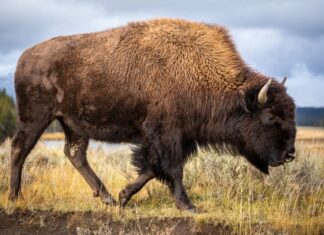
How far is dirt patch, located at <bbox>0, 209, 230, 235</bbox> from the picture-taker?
688cm

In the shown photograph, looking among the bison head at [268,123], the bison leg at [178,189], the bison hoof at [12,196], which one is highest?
the bison head at [268,123]

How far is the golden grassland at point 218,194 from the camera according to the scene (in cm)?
720

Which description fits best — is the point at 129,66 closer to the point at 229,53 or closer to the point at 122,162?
the point at 229,53

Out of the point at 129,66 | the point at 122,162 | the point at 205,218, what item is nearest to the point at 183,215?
the point at 205,218

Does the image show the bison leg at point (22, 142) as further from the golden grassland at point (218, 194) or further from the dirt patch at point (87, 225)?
the dirt patch at point (87, 225)

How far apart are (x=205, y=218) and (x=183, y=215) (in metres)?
0.32

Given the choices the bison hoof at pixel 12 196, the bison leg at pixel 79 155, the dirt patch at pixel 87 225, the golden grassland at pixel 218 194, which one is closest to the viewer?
the dirt patch at pixel 87 225

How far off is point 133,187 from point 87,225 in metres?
1.03

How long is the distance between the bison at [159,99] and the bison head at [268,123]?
0.5 inches

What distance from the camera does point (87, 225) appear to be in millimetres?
7207

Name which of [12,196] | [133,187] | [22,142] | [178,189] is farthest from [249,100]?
[12,196]

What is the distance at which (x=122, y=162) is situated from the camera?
12008mm

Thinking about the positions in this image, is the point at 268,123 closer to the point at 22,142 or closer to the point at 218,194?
the point at 218,194

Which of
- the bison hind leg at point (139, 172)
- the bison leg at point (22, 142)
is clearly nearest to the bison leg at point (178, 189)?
the bison hind leg at point (139, 172)
